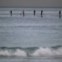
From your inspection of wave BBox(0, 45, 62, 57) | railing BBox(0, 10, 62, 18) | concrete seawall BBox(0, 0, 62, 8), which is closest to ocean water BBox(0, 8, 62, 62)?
wave BBox(0, 45, 62, 57)

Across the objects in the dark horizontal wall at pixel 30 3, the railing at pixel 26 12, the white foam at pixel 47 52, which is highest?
the railing at pixel 26 12

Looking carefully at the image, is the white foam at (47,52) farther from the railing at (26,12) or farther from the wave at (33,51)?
the railing at (26,12)

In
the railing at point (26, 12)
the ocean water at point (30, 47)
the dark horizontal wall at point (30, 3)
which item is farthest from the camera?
the railing at point (26, 12)

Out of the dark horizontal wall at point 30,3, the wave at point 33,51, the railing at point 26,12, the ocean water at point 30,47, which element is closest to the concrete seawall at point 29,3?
the dark horizontal wall at point 30,3

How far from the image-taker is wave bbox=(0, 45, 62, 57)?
1.50 m

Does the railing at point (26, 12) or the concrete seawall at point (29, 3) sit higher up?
the railing at point (26, 12)

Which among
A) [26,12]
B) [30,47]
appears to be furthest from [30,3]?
[30,47]

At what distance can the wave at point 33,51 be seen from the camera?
4.92 ft

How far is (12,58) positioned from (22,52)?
140 mm

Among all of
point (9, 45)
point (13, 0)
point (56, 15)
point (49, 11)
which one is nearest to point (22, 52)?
point (9, 45)

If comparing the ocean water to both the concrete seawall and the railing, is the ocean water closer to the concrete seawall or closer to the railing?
the concrete seawall

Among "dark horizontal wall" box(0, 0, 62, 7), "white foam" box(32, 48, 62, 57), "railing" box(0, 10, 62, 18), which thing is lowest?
"white foam" box(32, 48, 62, 57)

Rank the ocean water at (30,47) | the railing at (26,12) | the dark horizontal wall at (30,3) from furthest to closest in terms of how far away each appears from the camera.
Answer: the railing at (26,12) → the dark horizontal wall at (30,3) → the ocean water at (30,47)

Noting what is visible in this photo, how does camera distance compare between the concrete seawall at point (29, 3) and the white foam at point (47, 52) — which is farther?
the concrete seawall at point (29, 3)
